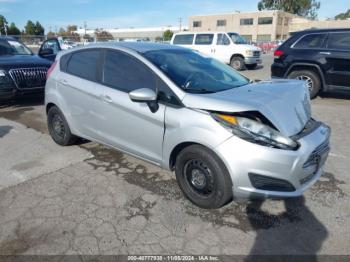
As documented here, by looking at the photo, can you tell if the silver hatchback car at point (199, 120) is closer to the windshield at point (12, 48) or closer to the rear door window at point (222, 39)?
the windshield at point (12, 48)

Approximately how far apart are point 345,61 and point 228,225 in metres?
6.40

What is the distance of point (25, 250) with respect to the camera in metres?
2.66

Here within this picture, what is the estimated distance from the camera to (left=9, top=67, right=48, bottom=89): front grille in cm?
709

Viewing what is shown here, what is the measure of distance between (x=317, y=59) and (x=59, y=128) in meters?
6.52

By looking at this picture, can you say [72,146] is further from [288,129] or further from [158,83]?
[288,129]

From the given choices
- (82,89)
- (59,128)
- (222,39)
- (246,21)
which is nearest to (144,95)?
(82,89)

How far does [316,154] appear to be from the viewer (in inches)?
118

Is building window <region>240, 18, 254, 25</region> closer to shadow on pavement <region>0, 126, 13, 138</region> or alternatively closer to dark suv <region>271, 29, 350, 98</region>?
dark suv <region>271, 29, 350, 98</region>

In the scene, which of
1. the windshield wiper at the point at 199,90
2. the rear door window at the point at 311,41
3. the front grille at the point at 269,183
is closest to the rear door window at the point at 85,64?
the windshield wiper at the point at 199,90

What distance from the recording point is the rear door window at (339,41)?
766 centimetres

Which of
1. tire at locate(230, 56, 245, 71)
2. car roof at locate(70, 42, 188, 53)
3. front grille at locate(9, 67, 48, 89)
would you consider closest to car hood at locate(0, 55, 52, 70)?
front grille at locate(9, 67, 48, 89)

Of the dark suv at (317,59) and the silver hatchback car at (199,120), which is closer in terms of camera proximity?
the silver hatchback car at (199,120)

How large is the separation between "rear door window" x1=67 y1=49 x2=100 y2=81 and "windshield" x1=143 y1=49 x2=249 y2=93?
0.88m

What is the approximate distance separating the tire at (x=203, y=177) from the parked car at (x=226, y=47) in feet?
42.4
